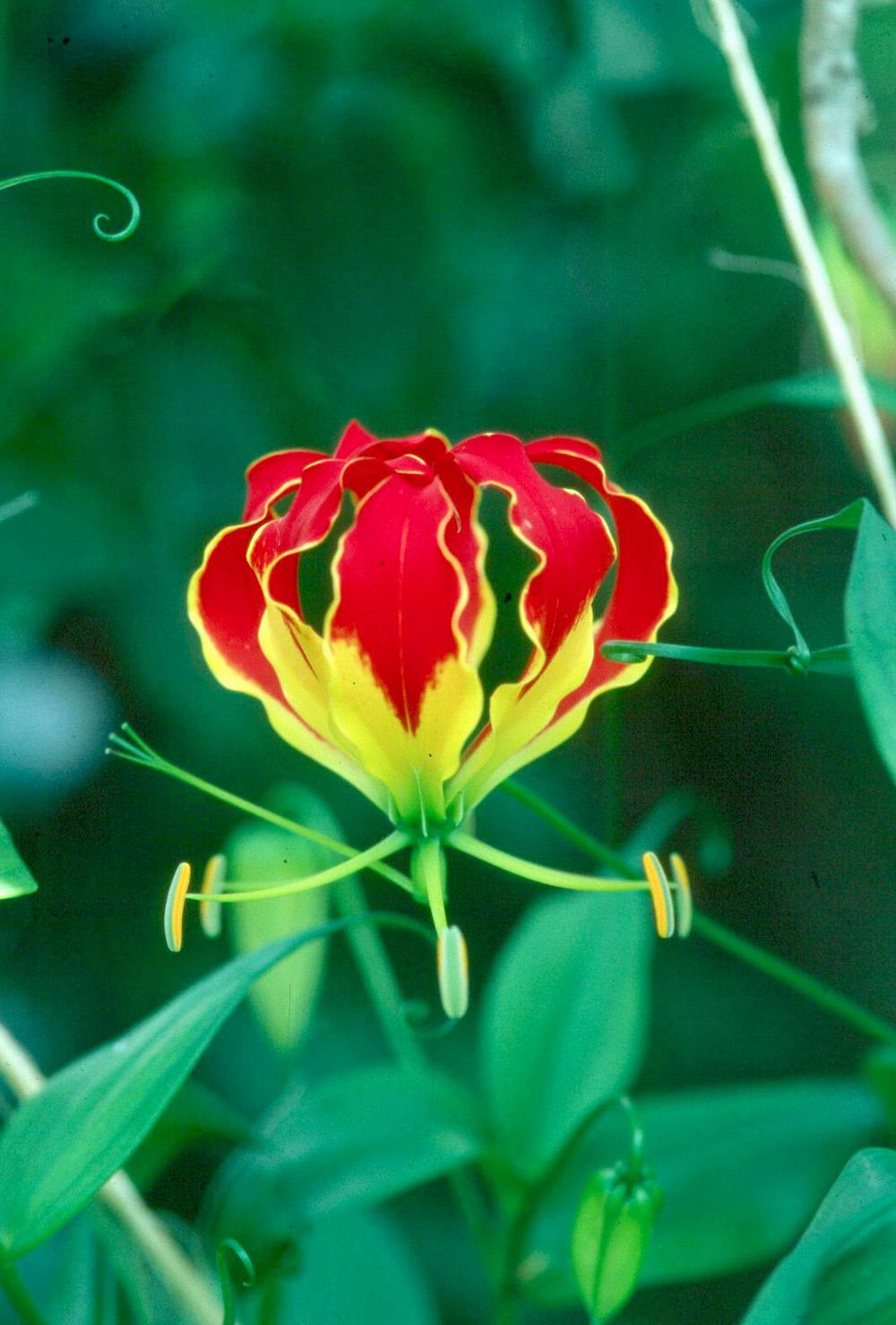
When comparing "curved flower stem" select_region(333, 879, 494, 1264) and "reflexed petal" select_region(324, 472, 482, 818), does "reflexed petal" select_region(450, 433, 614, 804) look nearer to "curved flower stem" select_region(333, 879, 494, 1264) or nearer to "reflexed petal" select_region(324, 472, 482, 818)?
"reflexed petal" select_region(324, 472, 482, 818)

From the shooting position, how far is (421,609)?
565 millimetres

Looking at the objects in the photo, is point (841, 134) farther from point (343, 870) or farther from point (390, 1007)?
point (390, 1007)

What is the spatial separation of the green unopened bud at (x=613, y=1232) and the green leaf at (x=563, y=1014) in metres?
0.16

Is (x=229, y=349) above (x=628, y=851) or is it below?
above

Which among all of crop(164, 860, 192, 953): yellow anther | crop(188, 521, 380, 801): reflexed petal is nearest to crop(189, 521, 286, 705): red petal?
crop(188, 521, 380, 801): reflexed petal

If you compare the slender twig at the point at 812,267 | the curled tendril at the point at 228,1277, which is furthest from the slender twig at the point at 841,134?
the curled tendril at the point at 228,1277

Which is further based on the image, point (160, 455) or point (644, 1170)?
point (160, 455)

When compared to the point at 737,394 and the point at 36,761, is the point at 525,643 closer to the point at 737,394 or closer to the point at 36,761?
the point at 737,394

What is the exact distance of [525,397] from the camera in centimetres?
93

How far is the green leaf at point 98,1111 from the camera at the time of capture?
58cm

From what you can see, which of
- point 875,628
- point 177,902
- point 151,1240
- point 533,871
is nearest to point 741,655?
point 875,628

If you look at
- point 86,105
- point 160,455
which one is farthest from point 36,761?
point 86,105

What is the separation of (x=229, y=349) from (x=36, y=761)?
340 mm

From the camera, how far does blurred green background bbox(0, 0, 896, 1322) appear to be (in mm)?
847
